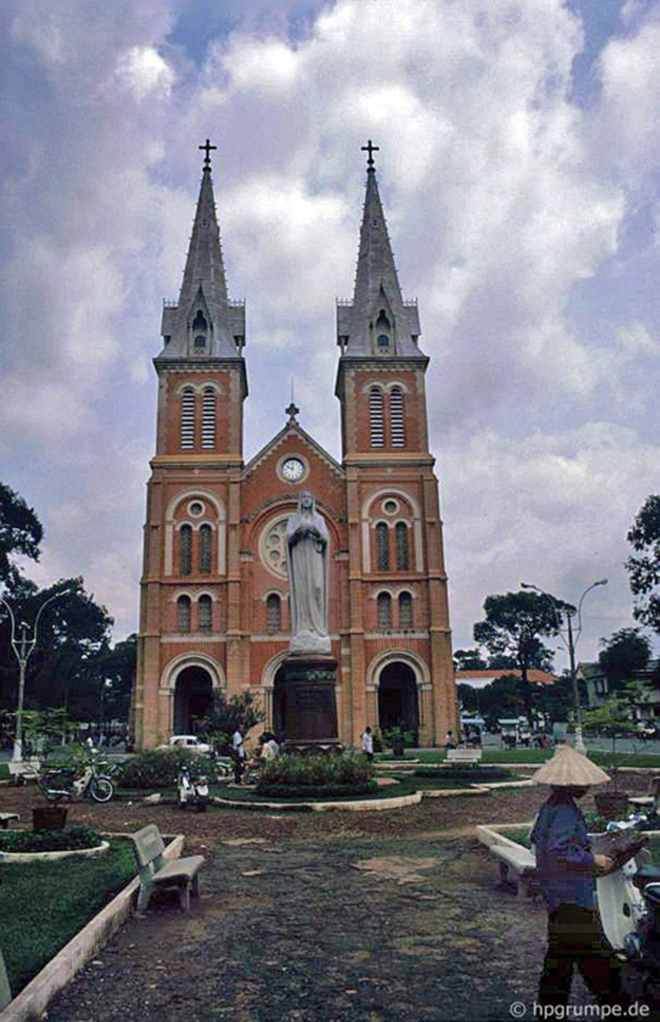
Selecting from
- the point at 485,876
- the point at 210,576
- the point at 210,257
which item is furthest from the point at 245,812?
the point at 210,257

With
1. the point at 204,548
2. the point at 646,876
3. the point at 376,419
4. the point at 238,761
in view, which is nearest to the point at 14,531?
the point at 204,548

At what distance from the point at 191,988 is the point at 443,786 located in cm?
1368

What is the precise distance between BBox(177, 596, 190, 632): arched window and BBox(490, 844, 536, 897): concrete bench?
31.2 m

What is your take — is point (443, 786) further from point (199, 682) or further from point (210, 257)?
point (210, 257)

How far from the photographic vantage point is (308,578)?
19250mm

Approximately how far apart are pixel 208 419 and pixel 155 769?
25.3 metres

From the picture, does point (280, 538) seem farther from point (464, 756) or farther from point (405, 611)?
point (464, 756)

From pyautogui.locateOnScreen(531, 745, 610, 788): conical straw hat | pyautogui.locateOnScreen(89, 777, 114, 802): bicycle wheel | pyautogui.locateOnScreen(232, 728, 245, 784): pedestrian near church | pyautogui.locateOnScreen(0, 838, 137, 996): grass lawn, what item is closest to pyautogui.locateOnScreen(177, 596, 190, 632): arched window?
pyautogui.locateOnScreen(232, 728, 245, 784): pedestrian near church

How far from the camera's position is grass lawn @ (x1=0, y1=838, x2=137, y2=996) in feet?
18.3

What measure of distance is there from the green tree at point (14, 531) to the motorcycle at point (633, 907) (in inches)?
1922

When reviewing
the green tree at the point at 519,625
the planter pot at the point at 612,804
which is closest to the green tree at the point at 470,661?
the green tree at the point at 519,625

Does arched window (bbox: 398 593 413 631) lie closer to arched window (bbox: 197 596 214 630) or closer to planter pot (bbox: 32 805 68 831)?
arched window (bbox: 197 596 214 630)

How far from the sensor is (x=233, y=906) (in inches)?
295

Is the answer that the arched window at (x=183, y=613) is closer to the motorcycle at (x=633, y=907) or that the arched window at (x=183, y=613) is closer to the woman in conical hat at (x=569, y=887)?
the motorcycle at (x=633, y=907)
